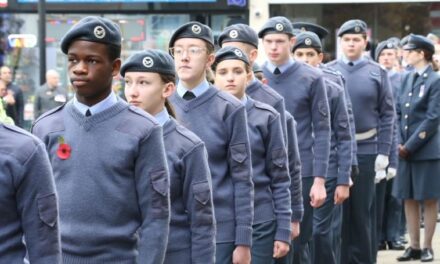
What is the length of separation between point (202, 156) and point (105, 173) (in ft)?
3.08

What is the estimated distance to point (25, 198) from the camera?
4.40 m

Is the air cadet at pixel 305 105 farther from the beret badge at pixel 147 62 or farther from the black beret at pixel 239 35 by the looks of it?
the beret badge at pixel 147 62

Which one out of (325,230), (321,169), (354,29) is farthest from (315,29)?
(321,169)

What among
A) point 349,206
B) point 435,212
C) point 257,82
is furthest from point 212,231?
point 435,212

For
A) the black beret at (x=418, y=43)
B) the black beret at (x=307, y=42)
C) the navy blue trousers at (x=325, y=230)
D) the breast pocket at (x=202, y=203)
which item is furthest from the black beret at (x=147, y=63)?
the black beret at (x=418, y=43)

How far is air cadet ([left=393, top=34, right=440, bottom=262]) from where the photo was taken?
13.3m

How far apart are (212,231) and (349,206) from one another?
604cm

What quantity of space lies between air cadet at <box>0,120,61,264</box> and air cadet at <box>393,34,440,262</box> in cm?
918

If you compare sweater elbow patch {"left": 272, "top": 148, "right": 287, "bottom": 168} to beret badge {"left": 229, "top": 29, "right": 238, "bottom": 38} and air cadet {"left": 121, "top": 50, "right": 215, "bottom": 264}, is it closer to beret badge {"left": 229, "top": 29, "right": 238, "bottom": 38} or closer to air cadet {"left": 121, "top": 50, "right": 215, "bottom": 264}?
beret badge {"left": 229, "top": 29, "right": 238, "bottom": 38}

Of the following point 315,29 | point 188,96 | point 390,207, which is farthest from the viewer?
point 390,207

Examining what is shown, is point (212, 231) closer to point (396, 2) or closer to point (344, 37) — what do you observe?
point (344, 37)

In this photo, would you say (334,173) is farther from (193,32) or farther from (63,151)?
(63,151)

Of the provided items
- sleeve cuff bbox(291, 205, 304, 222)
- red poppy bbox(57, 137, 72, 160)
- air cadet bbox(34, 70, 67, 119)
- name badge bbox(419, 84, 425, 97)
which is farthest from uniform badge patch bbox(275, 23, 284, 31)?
air cadet bbox(34, 70, 67, 119)

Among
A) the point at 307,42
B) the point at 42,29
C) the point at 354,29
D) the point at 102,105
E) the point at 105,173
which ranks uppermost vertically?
the point at 42,29
